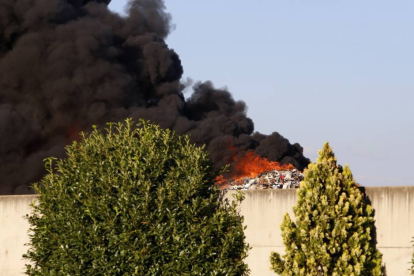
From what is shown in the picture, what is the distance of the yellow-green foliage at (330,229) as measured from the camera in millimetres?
14547

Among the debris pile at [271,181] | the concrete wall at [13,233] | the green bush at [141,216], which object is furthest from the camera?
the debris pile at [271,181]

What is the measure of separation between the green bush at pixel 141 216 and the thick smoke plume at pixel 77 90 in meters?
44.9

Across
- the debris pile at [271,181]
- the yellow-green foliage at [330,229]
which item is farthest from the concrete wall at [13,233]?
the debris pile at [271,181]

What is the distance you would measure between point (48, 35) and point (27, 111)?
289 inches

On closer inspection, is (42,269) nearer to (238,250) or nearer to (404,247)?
(238,250)

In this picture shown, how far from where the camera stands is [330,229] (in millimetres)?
14742

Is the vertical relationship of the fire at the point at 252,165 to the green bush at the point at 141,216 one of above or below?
above

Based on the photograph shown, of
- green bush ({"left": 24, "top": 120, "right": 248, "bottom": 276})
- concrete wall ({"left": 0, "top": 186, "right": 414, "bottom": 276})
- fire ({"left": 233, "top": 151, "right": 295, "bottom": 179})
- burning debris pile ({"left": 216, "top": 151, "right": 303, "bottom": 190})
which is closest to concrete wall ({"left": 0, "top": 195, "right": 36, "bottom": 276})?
green bush ({"left": 24, "top": 120, "right": 248, "bottom": 276})

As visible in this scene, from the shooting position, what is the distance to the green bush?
14.4m

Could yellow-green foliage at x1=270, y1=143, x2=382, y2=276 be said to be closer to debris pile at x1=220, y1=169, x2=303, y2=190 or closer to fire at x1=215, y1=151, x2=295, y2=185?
debris pile at x1=220, y1=169, x2=303, y2=190

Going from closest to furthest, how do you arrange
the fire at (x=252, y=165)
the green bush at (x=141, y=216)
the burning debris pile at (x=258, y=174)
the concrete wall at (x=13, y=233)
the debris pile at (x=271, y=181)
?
the green bush at (x=141, y=216) → the concrete wall at (x=13, y=233) → the debris pile at (x=271, y=181) → the burning debris pile at (x=258, y=174) → the fire at (x=252, y=165)

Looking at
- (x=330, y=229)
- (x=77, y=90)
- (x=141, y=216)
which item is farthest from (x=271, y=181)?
(x=141, y=216)

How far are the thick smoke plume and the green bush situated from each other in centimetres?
4492

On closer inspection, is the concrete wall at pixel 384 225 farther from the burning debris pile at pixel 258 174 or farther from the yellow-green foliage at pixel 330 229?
the burning debris pile at pixel 258 174
